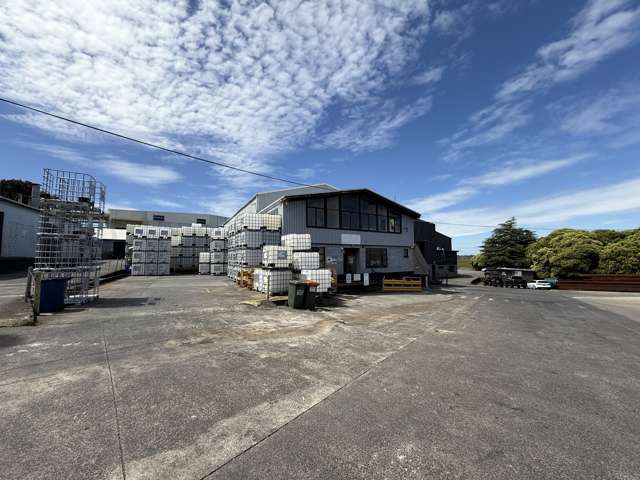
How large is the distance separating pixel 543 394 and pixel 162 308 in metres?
11.0

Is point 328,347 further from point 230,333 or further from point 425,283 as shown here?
point 425,283

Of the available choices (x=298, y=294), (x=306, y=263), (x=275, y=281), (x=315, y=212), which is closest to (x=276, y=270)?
(x=275, y=281)

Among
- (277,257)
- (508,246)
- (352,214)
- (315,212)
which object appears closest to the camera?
(277,257)

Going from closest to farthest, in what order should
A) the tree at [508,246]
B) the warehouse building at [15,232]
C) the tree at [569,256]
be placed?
1. the warehouse building at [15,232]
2. the tree at [569,256]
3. the tree at [508,246]

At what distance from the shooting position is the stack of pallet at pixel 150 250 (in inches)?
1021

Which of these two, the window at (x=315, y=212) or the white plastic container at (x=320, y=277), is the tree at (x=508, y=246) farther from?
the white plastic container at (x=320, y=277)

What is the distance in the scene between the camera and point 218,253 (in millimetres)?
28016

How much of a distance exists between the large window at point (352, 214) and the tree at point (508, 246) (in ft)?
86.9

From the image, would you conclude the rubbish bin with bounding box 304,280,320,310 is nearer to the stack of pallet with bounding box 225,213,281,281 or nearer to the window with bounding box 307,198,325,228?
the stack of pallet with bounding box 225,213,281,281

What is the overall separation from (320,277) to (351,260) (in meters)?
7.74

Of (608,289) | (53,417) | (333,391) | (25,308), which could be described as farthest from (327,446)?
(608,289)

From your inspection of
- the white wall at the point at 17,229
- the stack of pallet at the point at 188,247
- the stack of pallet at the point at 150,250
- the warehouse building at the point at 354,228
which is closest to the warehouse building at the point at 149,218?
the white wall at the point at 17,229

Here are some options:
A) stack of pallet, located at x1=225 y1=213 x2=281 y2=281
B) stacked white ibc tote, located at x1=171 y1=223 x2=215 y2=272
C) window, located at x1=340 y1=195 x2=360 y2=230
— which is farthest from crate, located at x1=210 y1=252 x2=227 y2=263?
window, located at x1=340 y1=195 x2=360 y2=230

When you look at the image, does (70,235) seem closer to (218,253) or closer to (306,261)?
(306,261)
